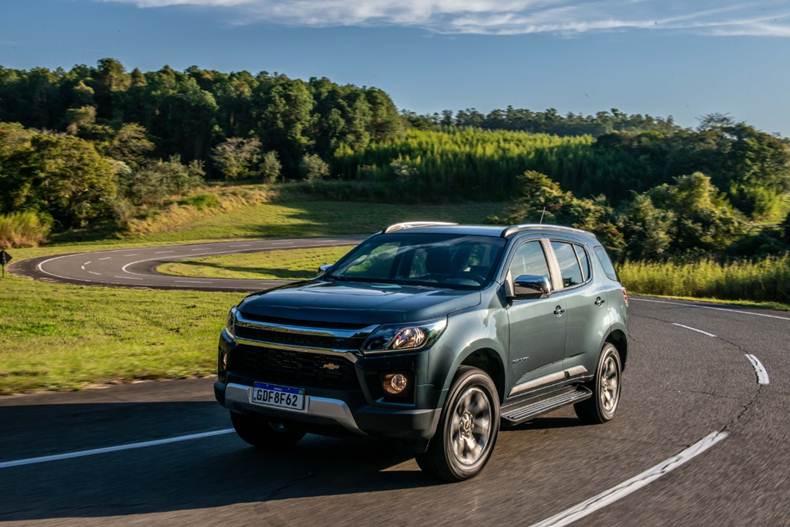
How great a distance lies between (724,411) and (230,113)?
A: 126701 mm

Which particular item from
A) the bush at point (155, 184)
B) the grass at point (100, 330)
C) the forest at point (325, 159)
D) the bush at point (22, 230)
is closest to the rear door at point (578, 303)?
the grass at point (100, 330)

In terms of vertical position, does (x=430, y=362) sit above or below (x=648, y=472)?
above

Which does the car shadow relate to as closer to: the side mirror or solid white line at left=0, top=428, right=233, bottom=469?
solid white line at left=0, top=428, right=233, bottom=469

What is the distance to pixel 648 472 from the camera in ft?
21.4

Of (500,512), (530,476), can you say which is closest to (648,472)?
(530,476)

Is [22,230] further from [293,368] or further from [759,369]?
[293,368]

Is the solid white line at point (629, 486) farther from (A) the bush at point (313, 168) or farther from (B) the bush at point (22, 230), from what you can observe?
(A) the bush at point (313, 168)

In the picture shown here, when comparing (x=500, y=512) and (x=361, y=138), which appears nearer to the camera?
(x=500, y=512)

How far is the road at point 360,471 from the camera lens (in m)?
5.29

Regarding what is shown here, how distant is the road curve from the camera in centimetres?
3888

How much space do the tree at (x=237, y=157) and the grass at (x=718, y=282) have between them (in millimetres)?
86356

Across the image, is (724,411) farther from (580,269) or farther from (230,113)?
(230,113)

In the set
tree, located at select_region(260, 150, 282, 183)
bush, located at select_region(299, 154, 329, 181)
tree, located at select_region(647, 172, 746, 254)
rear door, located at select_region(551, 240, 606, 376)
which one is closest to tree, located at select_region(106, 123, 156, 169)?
tree, located at select_region(260, 150, 282, 183)

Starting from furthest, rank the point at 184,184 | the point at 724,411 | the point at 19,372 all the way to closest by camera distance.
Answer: the point at 184,184, the point at 19,372, the point at 724,411
